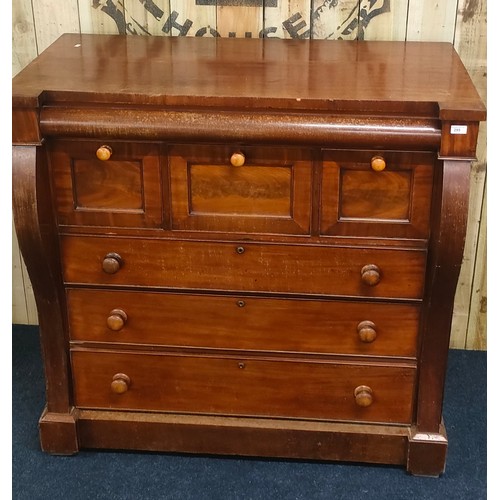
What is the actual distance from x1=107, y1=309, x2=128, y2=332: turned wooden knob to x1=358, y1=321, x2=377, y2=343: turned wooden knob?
24.6 inches

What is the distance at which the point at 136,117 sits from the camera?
81.3 inches

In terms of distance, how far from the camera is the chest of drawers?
2.06 meters

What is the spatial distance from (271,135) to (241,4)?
666 mm

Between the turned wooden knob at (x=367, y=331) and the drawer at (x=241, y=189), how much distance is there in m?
0.30

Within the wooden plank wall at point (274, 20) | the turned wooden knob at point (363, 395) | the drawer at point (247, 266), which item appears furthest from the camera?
the wooden plank wall at point (274, 20)

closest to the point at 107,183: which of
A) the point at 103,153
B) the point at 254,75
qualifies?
the point at 103,153

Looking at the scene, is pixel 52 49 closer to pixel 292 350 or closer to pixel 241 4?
pixel 241 4

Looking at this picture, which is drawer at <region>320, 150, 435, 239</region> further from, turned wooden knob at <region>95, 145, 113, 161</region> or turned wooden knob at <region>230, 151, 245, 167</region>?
turned wooden knob at <region>95, 145, 113, 161</region>

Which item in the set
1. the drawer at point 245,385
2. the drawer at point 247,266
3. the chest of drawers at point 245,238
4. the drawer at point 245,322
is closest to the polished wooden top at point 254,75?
the chest of drawers at point 245,238

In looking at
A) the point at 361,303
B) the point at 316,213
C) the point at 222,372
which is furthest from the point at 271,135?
the point at 222,372

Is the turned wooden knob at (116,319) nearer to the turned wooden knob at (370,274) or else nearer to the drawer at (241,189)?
the drawer at (241,189)

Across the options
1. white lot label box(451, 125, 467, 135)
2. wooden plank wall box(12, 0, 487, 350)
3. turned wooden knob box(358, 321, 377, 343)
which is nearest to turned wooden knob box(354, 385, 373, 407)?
turned wooden knob box(358, 321, 377, 343)

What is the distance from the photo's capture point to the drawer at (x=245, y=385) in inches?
91.7

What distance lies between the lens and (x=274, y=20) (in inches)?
100
